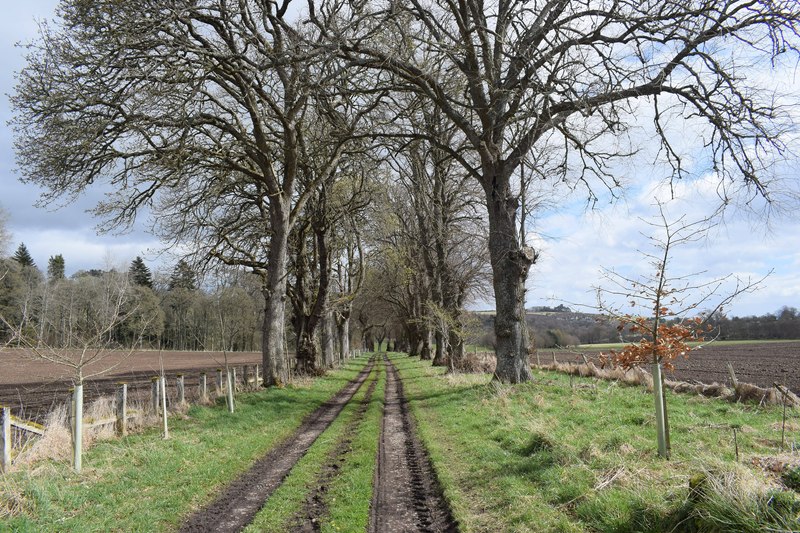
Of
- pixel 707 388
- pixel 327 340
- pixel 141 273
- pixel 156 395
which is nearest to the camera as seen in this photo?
pixel 156 395

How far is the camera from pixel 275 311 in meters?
16.3

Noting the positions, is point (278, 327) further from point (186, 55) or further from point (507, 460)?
point (507, 460)

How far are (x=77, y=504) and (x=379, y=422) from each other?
6356 millimetres

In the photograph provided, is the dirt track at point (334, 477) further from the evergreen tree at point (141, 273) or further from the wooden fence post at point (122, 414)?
the evergreen tree at point (141, 273)

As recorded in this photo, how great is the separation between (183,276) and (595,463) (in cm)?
1497

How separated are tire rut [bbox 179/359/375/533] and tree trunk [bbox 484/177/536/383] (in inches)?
216

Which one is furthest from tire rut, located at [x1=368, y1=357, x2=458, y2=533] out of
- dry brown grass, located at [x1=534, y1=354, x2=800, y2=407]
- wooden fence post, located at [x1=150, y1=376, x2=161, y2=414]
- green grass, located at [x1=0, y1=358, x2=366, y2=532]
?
dry brown grass, located at [x1=534, y1=354, x2=800, y2=407]

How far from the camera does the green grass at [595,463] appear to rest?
385 centimetres

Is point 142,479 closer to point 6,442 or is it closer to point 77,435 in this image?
point 77,435

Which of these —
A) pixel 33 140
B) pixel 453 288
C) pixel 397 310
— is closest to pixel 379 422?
pixel 33 140

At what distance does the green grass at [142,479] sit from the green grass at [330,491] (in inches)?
37.0

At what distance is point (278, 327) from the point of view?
16406 mm

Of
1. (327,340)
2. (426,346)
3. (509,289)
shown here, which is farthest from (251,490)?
(426,346)

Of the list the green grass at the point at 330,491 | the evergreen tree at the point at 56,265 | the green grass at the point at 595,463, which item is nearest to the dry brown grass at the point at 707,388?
the green grass at the point at 595,463
